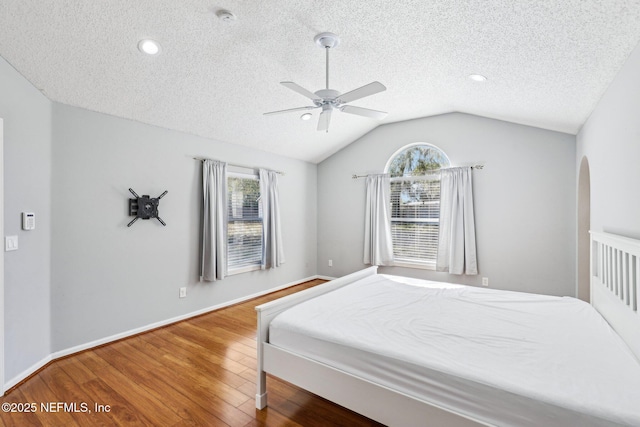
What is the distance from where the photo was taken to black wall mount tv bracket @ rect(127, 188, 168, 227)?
Result: 3.33 meters

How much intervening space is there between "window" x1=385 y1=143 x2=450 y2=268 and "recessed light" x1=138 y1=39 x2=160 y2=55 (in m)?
3.72

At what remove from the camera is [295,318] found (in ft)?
6.91

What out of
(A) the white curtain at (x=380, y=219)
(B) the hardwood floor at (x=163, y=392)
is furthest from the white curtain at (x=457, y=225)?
Result: (B) the hardwood floor at (x=163, y=392)

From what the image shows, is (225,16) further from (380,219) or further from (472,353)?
(380,219)

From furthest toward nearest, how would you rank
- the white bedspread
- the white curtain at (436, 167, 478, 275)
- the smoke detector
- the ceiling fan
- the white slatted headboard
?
the white curtain at (436, 167, 478, 275) < the ceiling fan < the smoke detector < the white slatted headboard < the white bedspread

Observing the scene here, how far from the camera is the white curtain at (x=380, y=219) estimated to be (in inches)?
204

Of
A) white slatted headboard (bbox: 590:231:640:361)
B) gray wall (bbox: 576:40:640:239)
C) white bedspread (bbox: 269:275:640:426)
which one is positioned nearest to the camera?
white bedspread (bbox: 269:275:640:426)

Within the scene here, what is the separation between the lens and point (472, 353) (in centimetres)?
164

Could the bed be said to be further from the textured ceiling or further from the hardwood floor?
the textured ceiling

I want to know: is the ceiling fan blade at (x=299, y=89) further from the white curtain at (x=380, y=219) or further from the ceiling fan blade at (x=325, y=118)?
the white curtain at (x=380, y=219)

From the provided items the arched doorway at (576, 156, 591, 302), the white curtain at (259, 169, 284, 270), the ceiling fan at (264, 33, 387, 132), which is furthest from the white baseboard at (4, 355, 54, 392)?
the arched doorway at (576, 156, 591, 302)

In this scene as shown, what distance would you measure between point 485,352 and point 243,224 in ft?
12.1

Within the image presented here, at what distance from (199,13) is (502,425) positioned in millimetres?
3010

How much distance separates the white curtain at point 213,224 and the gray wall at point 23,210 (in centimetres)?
154
